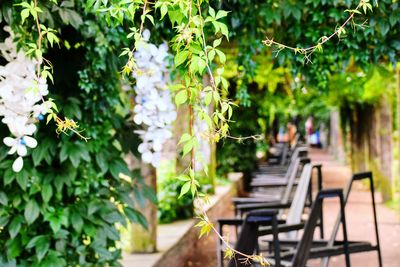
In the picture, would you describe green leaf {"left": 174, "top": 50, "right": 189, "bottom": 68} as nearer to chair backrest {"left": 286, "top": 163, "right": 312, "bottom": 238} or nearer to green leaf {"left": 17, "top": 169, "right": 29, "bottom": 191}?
green leaf {"left": 17, "top": 169, "right": 29, "bottom": 191}

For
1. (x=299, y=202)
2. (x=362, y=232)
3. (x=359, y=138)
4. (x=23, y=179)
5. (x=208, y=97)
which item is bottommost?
(x=362, y=232)

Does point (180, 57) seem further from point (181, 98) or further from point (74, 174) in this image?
point (74, 174)

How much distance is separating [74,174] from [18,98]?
34.1 inches

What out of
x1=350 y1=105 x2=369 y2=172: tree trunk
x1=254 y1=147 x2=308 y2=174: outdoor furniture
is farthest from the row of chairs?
x1=350 y1=105 x2=369 y2=172: tree trunk

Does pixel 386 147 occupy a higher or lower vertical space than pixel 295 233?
higher

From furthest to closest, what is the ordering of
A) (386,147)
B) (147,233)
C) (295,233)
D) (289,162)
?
(289,162) < (386,147) < (147,233) < (295,233)

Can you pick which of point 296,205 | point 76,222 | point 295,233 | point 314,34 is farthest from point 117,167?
point 295,233

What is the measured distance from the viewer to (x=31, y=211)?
351 cm

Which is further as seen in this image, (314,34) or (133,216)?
(314,34)

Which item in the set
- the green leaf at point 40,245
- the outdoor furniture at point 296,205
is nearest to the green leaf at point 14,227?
the green leaf at point 40,245

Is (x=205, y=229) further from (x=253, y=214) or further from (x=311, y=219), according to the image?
(x=311, y=219)

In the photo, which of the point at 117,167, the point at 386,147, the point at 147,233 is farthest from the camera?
the point at 386,147

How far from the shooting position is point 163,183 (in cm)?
915

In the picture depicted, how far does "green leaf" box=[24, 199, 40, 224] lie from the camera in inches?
137
